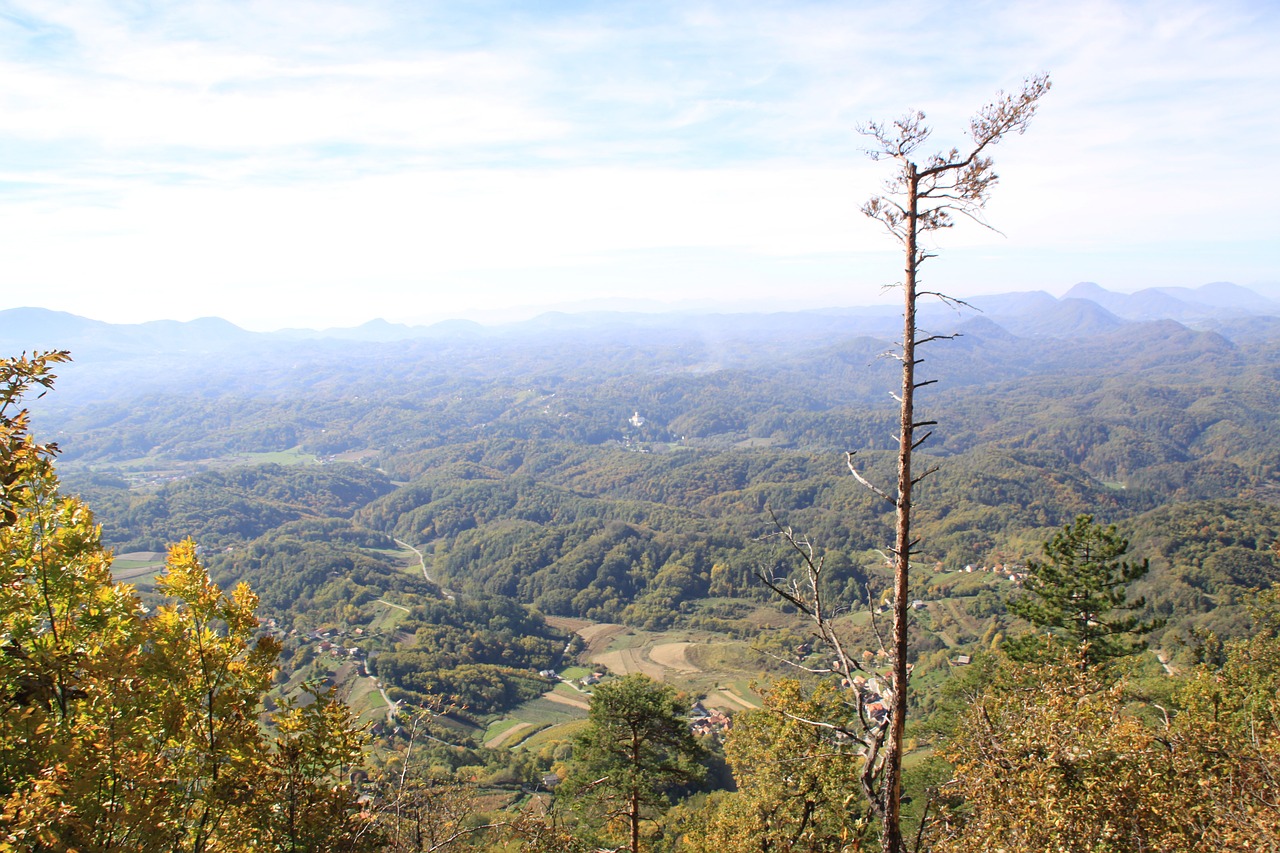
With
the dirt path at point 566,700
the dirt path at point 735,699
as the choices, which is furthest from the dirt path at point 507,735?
the dirt path at point 735,699

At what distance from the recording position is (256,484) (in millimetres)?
135250

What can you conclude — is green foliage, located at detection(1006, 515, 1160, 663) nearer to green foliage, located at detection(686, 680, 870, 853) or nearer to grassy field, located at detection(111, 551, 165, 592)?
green foliage, located at detection(686, 680, 870, 853)

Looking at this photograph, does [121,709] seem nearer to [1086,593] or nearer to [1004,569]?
[1086,593]

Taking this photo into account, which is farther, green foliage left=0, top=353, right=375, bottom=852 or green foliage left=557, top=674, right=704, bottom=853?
green foliage left=557, top=674, right=704, bottom=853

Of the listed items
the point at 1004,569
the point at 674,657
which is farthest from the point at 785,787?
the point at 1004,569

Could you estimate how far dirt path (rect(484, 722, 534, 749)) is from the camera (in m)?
50.7

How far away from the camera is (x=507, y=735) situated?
172 feet

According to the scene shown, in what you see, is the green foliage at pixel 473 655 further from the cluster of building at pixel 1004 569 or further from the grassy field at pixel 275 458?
the grassy field at pixel 275 458

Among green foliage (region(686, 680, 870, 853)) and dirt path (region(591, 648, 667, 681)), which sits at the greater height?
green foliage (region(686, 680, 870, 853))

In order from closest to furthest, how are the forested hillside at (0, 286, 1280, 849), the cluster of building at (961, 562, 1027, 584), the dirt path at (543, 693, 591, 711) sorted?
the forested hillside at (0, 286, 1280, 849) → the dirt path at (543, 693, 591, 711) → the cluster of building at (961, 562, 1027, 584)

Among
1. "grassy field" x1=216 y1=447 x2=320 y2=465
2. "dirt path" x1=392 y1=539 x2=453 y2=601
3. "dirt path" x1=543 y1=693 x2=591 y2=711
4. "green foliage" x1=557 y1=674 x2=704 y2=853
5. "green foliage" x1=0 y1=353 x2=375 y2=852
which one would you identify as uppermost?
"green foliage" x1=0 y1=353 x2=375 y2=852

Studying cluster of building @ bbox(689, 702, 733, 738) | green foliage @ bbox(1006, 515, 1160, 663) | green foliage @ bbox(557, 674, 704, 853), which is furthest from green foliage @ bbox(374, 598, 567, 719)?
green foliage @ bbox(1006, 515, 1160, 663)

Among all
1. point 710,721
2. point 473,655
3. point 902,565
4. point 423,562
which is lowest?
point 423,562

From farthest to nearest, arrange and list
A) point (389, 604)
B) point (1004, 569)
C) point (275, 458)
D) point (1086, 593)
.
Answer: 1. point (275, 458)
2. point (1004, 569)
3. point (389, 604)
4. point (1086, 593)
